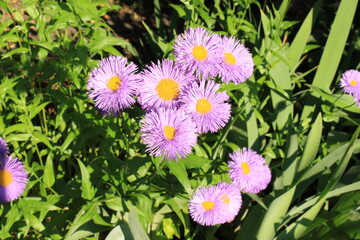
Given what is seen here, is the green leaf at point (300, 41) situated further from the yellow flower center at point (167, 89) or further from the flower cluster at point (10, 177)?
the flower cluster at point (10, 177)

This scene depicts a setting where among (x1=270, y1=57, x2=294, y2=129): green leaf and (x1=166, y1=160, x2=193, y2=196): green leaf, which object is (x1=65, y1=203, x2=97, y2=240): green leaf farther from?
(x1=270, y1=57, x2=294, y2=129): green leaf

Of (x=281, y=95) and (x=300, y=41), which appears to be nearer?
(x=281, y=95)

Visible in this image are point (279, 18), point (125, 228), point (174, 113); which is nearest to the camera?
point (174, 113)

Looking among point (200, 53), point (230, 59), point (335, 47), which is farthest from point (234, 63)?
point (335, 47)


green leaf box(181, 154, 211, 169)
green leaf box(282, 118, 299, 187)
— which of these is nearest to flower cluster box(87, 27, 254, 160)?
green leaf box(181, 154, 211, 169)

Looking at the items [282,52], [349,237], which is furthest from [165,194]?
[282,52]

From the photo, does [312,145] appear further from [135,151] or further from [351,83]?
[135,151]

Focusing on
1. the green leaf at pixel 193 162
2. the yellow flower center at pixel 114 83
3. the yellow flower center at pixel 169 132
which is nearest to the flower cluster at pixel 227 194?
the green leaf at pixel 193 162

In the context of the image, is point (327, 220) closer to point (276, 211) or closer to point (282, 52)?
point (276, 211)
